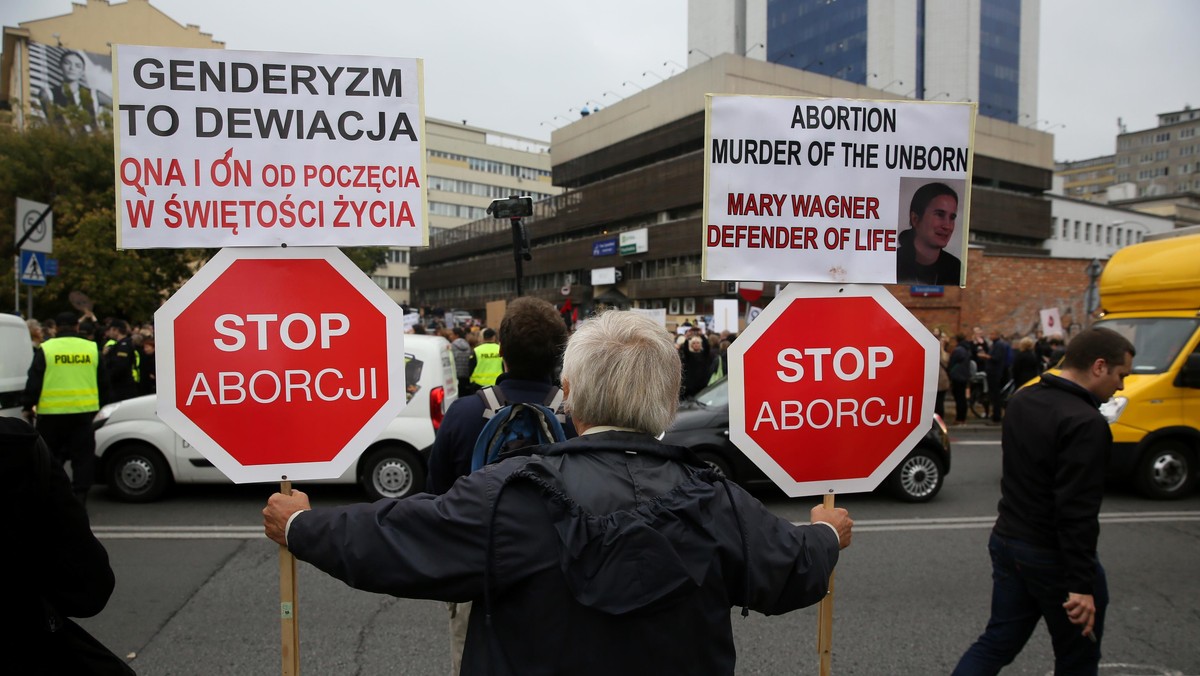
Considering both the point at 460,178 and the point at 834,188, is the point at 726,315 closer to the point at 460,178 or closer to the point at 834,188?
the point at 834,188

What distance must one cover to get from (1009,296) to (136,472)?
30805mm

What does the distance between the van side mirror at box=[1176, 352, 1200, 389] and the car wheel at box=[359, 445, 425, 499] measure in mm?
8354

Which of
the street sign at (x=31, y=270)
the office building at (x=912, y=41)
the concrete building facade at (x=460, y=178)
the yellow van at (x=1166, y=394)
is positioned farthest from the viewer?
the concrete building facade at (x=460, y=178)

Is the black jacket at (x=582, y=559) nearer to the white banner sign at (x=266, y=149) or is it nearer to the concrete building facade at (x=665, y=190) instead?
the white banner sign at (x=266, y=149)

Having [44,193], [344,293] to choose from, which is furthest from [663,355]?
[44,193]

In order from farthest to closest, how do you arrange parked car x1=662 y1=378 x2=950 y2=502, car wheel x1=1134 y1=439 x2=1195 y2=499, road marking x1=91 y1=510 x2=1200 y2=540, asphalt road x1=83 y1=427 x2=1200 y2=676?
car wheel x1=1134 y1=439 x2=1195 y2=499, parked car x1=662 y1=378 x2=950 y2=502, road marking x1=91 y1=510 x2=1200 y2=540, asphalt road x1=83 y1=427 x2=1200 y2=676

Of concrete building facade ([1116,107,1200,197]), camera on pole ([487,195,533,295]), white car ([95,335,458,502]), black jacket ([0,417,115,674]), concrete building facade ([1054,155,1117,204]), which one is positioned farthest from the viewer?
concrete building facade ([1054,155,1117,204])

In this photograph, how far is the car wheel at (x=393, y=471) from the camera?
7.72 meters

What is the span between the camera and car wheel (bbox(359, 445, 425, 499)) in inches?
304

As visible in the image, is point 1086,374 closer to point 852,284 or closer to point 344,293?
point 852,284

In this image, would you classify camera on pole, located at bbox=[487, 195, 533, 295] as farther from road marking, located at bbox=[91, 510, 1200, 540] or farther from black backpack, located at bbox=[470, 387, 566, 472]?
black backpack, located at bbox=[470, 387, 566, 472]

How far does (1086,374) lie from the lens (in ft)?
10.4

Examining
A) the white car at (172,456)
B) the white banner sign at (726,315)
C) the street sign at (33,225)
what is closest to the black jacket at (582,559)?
the white car at (172,456)

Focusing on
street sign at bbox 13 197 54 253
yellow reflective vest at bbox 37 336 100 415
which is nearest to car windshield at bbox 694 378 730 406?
yellow reflective vest at bbox 37 336 100 415
